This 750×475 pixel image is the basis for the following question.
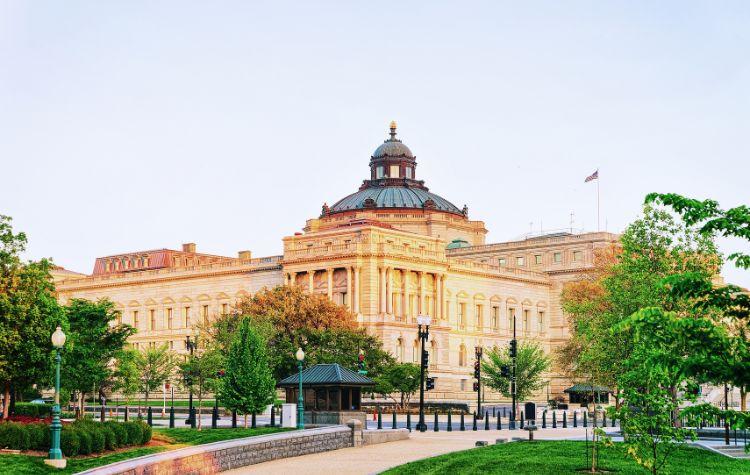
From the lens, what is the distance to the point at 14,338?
49406mm

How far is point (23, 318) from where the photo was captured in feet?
163

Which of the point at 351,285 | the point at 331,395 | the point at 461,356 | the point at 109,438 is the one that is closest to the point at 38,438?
the point at 109,438

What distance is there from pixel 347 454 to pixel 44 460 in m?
15.6

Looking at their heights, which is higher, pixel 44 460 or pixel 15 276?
pixel 15 276

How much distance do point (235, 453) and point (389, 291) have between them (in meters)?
84.4

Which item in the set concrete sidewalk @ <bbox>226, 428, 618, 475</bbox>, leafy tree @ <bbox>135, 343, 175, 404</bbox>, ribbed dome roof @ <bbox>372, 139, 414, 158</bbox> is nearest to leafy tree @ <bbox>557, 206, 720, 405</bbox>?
concrete sidewalk @ <bbox>226, 428, 618, 475</bbox>

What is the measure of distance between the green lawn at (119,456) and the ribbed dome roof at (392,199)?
104 m

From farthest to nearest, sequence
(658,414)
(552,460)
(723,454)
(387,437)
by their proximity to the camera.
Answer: (387,437) → (723,454) → (552,460) → (658,414)

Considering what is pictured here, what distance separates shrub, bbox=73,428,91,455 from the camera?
3731 cm

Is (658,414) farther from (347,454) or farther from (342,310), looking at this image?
(342,310)

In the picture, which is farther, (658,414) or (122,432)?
(122,432)

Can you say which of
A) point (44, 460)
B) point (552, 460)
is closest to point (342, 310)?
point (552, 460)

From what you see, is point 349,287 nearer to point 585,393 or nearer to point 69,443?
point 585,393

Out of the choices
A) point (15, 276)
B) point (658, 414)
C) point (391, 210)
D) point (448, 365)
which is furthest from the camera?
point (391, 210)
